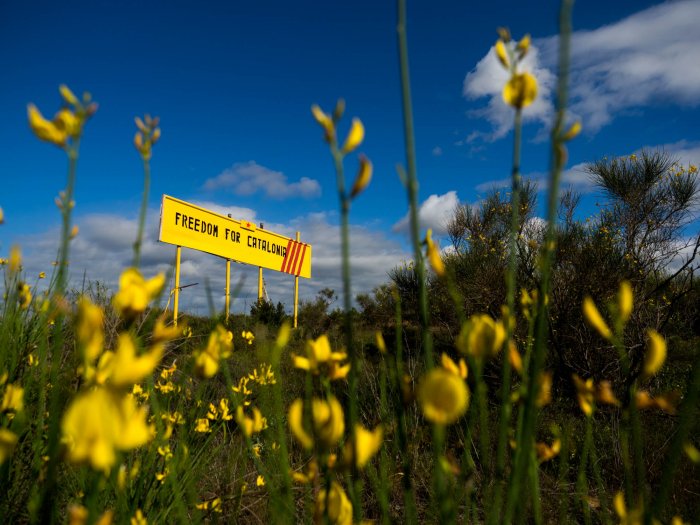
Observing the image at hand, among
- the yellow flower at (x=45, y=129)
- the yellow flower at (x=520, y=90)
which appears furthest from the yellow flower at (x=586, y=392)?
the yellow flower at (x=45, y=129)

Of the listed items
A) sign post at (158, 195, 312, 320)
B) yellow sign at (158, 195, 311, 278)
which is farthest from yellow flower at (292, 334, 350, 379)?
yellow sign at (158, 195, 311, 278)

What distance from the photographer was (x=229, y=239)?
29.5 feet

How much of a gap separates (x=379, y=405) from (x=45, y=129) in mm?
2806

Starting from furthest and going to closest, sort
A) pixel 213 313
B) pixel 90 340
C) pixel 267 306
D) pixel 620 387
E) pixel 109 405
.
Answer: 1. pixel 267 306
2. pixel 620 387
3. pixel 213 313
4. pixel 90 340
5. pixel 109 405

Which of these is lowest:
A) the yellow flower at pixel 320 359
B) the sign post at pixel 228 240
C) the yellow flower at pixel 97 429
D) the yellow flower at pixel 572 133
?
the yellow flower at pixel 97 429

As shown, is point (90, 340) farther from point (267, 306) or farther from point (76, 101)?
point (267, 306)

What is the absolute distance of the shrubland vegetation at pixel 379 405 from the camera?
44 cm

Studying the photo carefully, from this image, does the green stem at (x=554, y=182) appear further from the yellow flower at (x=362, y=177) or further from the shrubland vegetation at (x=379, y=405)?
Answer: the yellow flower at (x=362, y=177)

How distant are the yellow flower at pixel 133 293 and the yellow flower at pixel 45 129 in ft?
0.48

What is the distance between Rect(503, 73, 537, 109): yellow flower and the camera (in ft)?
1.48

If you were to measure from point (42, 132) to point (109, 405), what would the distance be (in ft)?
1.05

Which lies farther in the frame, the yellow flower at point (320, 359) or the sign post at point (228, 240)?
the sign post at point (228, 240)

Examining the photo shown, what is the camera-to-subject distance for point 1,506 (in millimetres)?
1027

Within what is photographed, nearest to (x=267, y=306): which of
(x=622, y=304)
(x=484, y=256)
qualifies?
(x=484, y=256)
